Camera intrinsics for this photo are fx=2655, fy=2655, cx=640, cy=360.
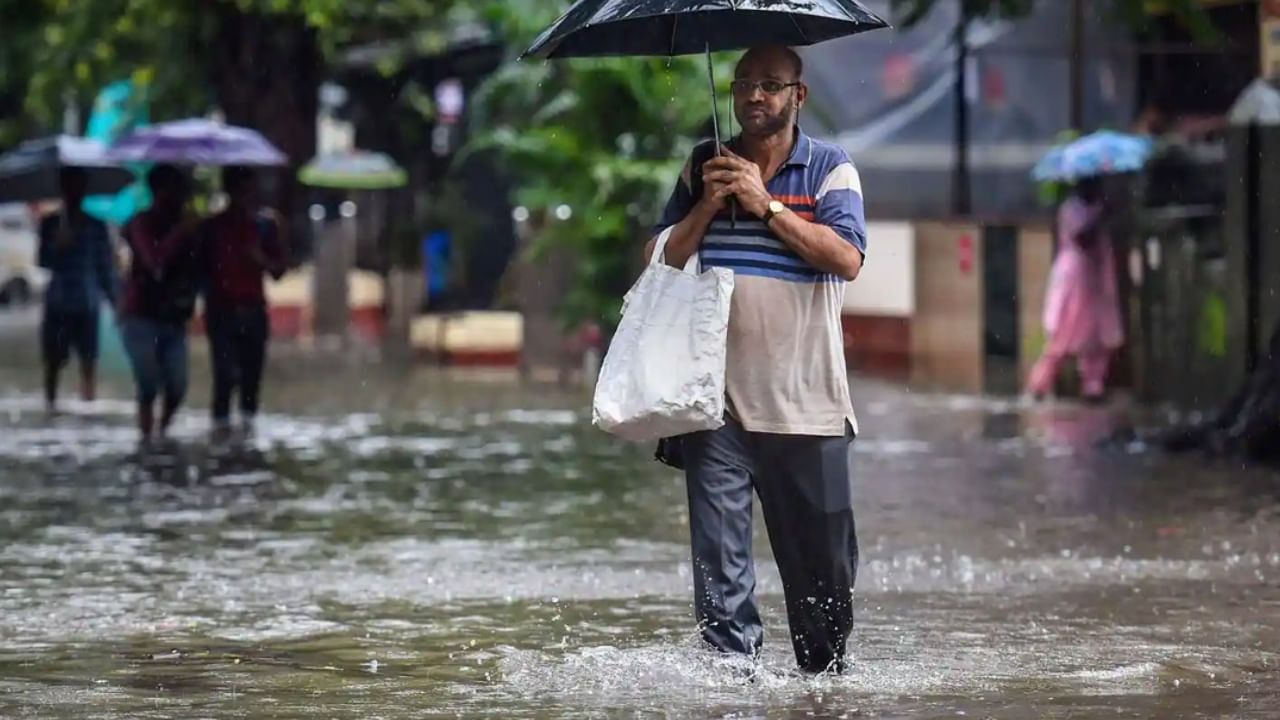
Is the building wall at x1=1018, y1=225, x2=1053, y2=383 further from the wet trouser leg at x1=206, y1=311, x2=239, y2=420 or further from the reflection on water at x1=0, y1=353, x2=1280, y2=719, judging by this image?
the wet trouser leg at x1=206, y1=311, x2=239, y2=420

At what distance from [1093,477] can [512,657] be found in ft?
21.7

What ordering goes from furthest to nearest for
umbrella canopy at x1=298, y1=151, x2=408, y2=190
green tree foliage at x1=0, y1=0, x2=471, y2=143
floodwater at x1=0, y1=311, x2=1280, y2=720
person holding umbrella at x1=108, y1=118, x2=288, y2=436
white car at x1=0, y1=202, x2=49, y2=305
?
white car at x1=0, y1=202, x2=49, y2=305 → umbrella canopy at x1=298, y1=151, x2=408, y2=190 → green tree foliage at x1=0, y1=0, x2=471, y2=143 → person holding umbrella at x1=108, y1=118, x2=288, y2=436 → floodwater at x1=0, y1=311, x2=1280, y2=720

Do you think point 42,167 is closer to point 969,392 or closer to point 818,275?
point 969,392

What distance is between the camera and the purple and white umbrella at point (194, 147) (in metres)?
19.0

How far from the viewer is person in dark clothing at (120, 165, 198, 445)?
1631cm

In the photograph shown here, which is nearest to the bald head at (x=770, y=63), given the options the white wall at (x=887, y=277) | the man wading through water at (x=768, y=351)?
the man wading through water at (x=768, y=351)

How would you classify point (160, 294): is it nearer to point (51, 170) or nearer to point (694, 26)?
point (51, 170)

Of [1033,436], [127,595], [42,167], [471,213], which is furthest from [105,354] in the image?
[127,595]

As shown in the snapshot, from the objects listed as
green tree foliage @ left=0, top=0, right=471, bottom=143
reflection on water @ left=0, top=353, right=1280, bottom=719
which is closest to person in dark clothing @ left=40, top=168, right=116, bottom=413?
reflection on water @ left=0, top=353, right=1280, bottom=719

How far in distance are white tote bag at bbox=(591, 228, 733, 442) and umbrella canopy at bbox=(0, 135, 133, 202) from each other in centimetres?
1541

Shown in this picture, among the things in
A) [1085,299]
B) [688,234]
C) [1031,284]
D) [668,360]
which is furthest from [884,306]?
[668,360]

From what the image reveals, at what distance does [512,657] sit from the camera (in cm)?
784

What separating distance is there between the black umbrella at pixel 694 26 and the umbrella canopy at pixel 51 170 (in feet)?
48.6

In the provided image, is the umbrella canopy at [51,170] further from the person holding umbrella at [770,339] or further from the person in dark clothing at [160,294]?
the person holding umbrella at [770,339]
